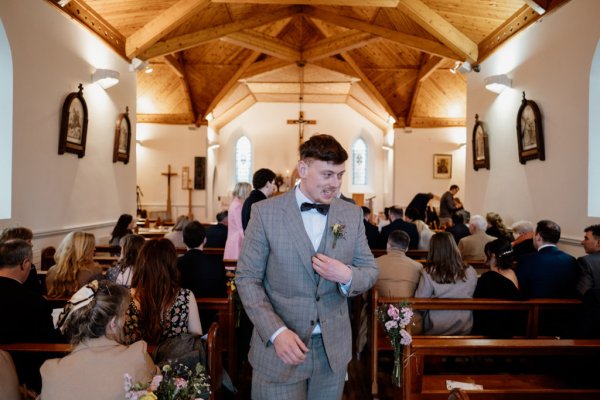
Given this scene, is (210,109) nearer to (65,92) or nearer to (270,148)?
(270,148)

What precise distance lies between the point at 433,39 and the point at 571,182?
4.21m

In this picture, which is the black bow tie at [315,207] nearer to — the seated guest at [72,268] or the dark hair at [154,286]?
the dark hair at [154,286]

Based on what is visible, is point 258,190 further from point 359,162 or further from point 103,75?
point 359,162

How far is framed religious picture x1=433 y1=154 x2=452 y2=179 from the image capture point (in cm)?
1345

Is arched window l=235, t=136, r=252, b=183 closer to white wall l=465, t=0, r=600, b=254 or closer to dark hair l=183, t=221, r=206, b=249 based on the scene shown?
white wall l=465, t=0, r=600, b=254

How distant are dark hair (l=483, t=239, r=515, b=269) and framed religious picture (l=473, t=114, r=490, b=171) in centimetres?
462

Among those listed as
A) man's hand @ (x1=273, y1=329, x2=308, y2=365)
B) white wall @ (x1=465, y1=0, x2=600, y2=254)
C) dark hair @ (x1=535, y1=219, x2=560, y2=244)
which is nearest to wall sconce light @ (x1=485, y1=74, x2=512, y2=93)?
white wall @ (x1=465, y1=0, x2=600, y2=254)

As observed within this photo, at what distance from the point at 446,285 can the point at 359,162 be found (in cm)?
1417

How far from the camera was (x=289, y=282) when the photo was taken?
181 centimetres

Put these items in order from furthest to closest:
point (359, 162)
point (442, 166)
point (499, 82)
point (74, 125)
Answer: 1. point (359, 162)
2. point (442, 166)
3. point (499, 82)
4. point (74, 125)

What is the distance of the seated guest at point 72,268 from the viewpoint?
3.45 m

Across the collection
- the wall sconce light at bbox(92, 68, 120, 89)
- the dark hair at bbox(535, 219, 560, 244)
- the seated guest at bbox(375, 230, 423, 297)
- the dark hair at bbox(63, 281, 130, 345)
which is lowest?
the seated guest at bbox(375, 230, 423, 297)

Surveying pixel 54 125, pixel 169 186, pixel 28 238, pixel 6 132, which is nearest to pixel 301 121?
pixel 169 186

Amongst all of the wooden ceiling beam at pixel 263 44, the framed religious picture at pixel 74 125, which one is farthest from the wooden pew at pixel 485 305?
the wooden ceiling beam at pixel 263 44
